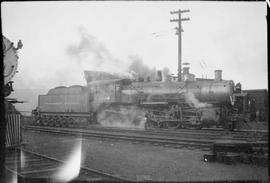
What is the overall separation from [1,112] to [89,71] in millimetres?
19941

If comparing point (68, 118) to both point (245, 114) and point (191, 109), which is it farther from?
point (245, 114)

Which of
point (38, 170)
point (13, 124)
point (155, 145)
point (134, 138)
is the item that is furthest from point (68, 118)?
point (38, 170)

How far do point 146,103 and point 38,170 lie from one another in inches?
479

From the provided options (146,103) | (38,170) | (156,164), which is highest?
(146,103)

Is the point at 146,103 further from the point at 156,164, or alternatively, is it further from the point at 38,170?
the point at 38,170

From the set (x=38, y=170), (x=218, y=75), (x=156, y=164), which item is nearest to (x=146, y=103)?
(x=218, y=75)

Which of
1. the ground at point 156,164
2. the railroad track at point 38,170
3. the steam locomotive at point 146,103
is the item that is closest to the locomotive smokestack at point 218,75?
the steam locomotive at point 146,103

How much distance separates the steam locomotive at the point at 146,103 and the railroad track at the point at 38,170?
33.4 ft

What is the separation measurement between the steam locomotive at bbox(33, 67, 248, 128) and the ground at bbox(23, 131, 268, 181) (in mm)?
6603

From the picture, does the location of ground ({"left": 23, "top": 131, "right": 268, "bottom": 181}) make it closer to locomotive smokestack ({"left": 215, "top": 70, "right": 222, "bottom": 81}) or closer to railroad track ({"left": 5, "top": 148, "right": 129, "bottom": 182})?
railroad track ({"left": 5, "top": 148, "right": 129, "bottom": 182})

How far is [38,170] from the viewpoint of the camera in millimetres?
6770

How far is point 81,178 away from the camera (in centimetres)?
609

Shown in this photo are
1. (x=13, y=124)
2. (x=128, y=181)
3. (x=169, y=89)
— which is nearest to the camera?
(x=128, y=181)

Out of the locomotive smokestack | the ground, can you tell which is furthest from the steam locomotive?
the ground
